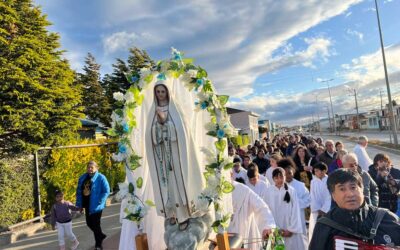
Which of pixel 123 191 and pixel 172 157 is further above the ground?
pixel 172 157

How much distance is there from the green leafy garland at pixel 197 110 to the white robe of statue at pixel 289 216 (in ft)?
6.44

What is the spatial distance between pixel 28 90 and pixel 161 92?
810 cm

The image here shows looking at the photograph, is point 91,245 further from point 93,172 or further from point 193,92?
point 193,92

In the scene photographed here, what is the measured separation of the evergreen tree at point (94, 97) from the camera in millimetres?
33588

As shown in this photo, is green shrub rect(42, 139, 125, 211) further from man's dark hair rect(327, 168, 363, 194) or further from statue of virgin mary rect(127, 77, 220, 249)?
man's dark hair rect(327, 168, 363, 194)

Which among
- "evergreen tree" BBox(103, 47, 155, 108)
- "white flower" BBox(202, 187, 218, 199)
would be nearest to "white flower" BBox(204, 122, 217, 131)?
"white flower" BBox(202, 187, 218, 199)

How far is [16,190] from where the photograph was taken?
9797mm

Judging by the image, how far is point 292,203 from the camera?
5691 mm

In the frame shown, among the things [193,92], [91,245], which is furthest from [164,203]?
[91,245]

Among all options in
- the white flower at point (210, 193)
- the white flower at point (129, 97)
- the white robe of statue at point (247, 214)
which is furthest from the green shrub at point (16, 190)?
the white flower at point (210, 193)

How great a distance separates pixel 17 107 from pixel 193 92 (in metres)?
7.70

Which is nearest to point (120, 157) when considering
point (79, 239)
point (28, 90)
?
point (79, 239)

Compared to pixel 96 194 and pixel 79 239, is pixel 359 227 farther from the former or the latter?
pixel 79 239

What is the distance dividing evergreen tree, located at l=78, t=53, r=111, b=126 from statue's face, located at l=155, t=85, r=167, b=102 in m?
28.3
